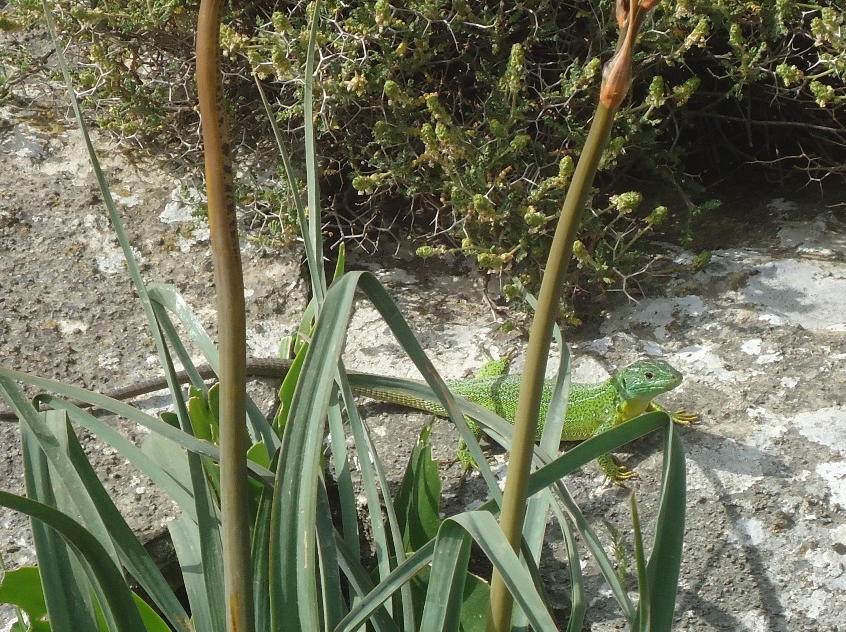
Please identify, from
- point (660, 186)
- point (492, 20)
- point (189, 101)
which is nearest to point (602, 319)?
point (660, 186)

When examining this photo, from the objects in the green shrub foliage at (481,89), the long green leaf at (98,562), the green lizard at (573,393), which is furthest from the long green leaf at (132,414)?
the green shrub foliage at (481,89)

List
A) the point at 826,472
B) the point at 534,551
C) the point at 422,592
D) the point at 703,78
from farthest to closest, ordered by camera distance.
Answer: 1. the point at 703,78
2. the point at 826,472
3. the point at 422,592
4. the point at 534,551

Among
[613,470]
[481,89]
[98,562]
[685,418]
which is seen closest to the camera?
[98,562]

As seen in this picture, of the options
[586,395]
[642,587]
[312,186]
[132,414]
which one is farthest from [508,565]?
[586,395]

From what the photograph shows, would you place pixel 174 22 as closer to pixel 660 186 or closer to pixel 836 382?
pixel 660 186

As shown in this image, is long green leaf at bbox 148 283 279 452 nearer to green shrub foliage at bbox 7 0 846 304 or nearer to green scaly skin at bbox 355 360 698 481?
green scaly skin at bbox 355 360 698 481

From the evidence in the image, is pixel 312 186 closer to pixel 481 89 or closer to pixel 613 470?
pixel 613 470

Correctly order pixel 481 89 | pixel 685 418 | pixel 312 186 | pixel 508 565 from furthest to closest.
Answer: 1. pixel 481 89
2. pixel 685 418
3. pixel 312 186
4. pixel 508 565
